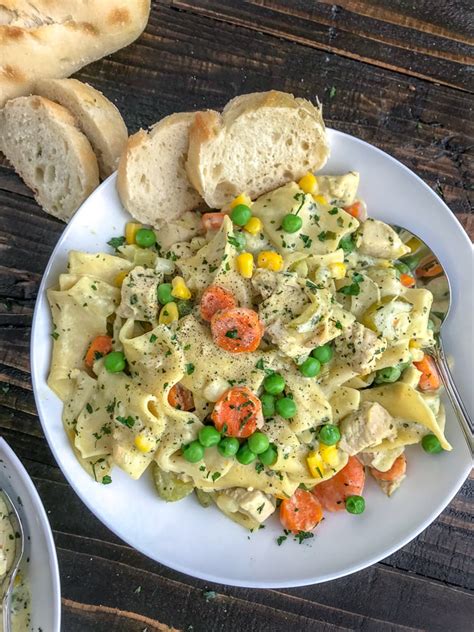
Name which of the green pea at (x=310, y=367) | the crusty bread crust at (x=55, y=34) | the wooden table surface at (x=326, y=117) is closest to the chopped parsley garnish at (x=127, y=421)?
the green pea at (x=310, y=367)

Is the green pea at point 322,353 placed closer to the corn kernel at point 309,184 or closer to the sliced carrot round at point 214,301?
the sliced carrot round at point 214,301

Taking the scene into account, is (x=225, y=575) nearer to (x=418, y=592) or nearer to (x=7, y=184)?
(x=418, y=592)

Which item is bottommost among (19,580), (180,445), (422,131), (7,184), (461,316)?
(19,580)

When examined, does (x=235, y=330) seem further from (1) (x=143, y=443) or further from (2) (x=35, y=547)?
(2) (x=35, y=547)

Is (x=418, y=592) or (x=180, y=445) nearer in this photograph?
(x=180, y=445)

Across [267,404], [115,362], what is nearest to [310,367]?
[267,404]

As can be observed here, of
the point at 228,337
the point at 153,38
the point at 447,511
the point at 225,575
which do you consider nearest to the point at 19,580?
the point at 225,575

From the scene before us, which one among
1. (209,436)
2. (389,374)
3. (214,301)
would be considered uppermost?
(214,301)
